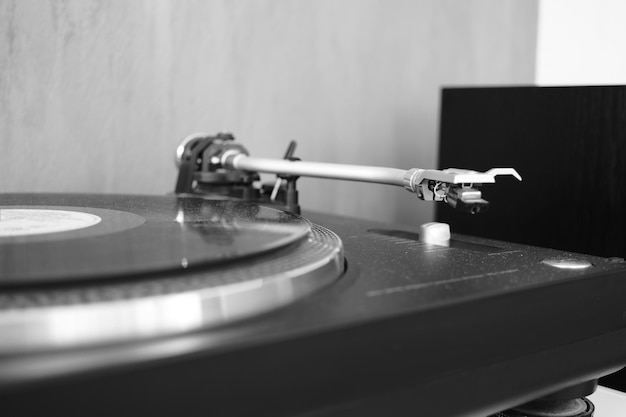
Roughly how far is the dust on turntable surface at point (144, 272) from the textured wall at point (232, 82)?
1.19ft

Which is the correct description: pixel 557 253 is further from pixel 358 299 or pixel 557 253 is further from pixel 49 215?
pixel 49 215

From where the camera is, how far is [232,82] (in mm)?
1201

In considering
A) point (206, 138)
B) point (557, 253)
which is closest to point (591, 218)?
point (557, 253)

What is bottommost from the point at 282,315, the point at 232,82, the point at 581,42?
the point at 282,315

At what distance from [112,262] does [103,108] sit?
654 millimetres

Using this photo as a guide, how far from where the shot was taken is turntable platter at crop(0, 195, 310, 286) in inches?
17.5

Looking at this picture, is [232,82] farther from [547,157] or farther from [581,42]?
[581,42]

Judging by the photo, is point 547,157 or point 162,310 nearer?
point 162,310

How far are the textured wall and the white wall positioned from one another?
0.17 m

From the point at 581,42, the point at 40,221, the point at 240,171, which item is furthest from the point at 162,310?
the point at 581,42

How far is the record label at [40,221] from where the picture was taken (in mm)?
600

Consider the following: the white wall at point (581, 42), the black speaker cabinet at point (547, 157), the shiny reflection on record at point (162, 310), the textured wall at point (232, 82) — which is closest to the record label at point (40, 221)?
the shiny reflection on record at point (162, 310)

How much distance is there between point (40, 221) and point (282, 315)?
0.31 metres

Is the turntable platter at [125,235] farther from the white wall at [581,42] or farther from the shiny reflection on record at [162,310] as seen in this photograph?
the white wall at [581,42]
